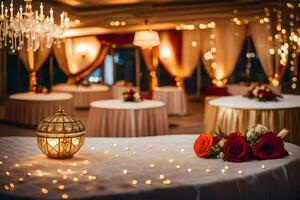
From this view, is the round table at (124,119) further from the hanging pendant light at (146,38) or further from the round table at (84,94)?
the round table at (84,94)

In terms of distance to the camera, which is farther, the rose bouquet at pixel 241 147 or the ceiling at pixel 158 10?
the ceiling at pixel 158 10

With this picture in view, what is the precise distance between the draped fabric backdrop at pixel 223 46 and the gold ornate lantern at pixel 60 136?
10.0 metres

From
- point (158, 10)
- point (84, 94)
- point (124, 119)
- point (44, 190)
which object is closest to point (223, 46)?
point (158, 10)

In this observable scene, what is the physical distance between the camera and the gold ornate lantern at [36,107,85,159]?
120 inches

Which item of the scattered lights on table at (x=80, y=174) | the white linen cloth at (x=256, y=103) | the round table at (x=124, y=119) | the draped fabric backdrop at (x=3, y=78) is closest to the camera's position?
the scattered lights on table at (x=80, y=174)

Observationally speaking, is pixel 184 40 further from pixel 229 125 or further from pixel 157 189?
pixel 157 189

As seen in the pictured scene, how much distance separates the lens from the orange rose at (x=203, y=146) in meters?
3.13

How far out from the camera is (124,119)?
24.3ft

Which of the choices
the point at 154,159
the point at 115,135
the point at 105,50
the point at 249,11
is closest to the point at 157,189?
the point at 154,159

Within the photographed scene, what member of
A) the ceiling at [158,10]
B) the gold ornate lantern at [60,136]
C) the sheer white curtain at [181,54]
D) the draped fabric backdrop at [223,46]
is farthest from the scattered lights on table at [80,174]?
the sheer white curtain at [181,54]

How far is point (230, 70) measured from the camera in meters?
13.1

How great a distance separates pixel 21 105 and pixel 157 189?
8.06m

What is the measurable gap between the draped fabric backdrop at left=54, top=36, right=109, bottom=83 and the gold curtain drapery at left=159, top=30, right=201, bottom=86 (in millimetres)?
2298

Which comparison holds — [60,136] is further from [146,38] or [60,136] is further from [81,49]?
[81,49]
